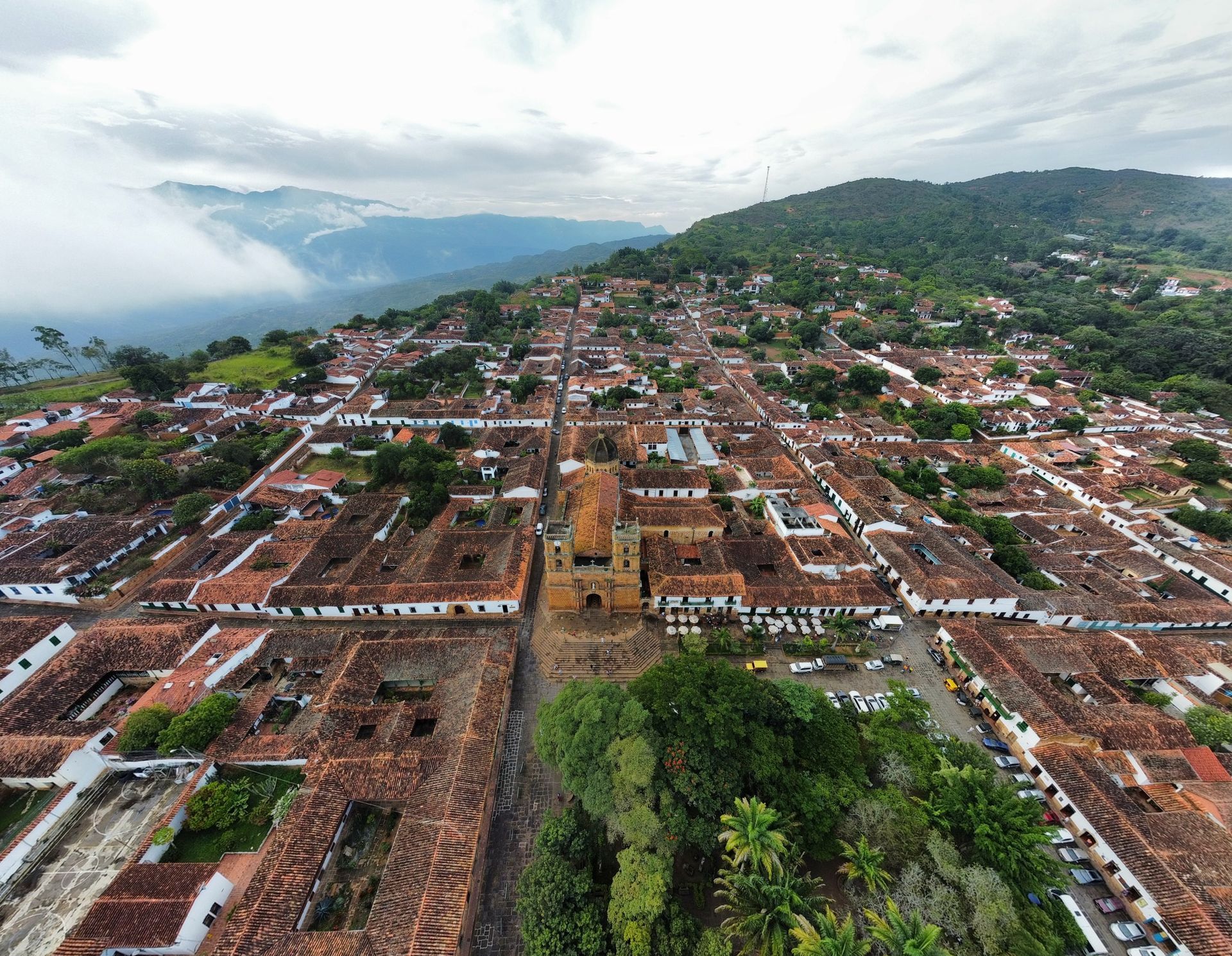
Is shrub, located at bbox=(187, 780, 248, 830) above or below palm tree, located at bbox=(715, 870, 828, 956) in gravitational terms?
below

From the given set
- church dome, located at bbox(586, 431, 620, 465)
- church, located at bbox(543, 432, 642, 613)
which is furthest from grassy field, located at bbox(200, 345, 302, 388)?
church, located at bbox(543, 432, 642, 613)

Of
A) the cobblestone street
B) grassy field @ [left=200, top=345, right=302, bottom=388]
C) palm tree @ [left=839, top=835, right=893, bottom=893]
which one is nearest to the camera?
palm tree @ [left=839, top=835, right=893, bottom=893]

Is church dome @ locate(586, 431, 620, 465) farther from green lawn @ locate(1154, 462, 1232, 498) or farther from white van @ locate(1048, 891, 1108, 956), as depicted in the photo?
green lawn @ locate(1154, 462, 1232, 498)

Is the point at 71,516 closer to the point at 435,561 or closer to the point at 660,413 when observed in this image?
the point at 435,561

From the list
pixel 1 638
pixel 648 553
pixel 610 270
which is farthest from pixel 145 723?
pixel 610 270

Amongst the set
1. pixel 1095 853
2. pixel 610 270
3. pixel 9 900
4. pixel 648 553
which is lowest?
pixel 1095 853

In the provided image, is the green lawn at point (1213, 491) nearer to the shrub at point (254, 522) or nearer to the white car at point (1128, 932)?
the white car at point (1128, 932)
